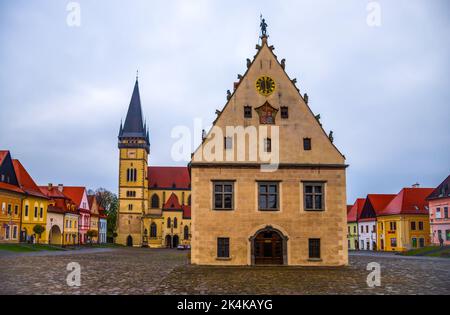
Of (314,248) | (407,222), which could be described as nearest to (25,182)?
(314,248)

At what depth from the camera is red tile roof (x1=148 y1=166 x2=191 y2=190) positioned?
114 m

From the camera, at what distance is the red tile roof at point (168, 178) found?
11362 centimetres

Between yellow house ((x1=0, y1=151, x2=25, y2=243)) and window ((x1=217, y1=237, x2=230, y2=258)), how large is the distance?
35713 mm

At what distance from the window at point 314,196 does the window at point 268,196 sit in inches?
76.5

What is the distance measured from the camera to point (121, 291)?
55.2 ft

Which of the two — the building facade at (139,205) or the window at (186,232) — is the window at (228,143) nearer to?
the building facade at (139,205)

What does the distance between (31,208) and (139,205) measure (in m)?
41.6

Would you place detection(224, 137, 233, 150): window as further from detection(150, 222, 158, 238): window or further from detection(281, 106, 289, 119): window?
detection(150, 222, 158, 238): window

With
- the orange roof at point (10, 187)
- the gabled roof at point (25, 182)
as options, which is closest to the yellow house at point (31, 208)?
the gabled roof at point (25, 182)

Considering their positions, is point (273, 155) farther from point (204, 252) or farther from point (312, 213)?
point (204, 252)

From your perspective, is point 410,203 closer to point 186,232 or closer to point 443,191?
point 443,191

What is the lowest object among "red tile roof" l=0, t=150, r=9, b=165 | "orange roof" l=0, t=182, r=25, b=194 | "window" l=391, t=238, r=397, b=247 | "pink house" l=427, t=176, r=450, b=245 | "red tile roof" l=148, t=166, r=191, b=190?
"window" l=391, t=238, r=397, b=247

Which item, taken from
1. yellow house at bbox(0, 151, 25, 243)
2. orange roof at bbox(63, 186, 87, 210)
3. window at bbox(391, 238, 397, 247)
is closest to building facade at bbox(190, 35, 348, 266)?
yellow house at bbox(0, 151, 25, 243)
